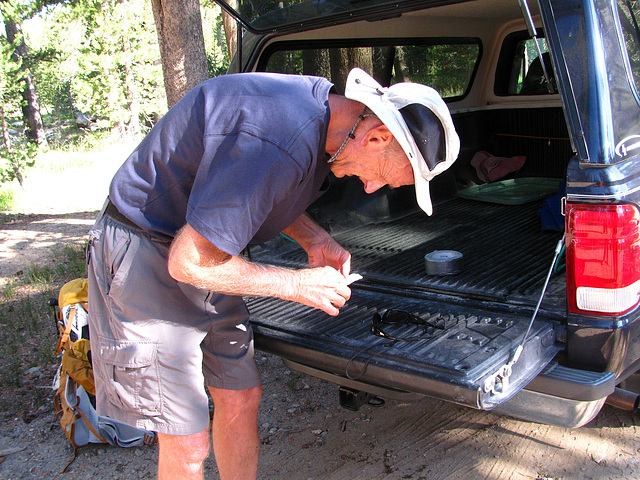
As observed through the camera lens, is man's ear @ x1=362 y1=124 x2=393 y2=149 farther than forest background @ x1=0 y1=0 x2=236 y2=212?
No

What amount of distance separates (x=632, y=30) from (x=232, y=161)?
1.76 metres

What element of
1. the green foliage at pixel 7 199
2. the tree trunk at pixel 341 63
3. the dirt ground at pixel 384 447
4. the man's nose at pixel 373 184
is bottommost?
the green foliage at pixel 7 199

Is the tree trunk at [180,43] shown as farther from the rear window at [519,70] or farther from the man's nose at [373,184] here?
the man's nose at [373,184]

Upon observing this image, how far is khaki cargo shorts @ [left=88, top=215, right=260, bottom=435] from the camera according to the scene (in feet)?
6.39

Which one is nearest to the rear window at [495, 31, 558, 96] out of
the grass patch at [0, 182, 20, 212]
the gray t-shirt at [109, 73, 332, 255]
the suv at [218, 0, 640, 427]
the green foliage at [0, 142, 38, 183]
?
the suv at [218, 0, 640, 427]

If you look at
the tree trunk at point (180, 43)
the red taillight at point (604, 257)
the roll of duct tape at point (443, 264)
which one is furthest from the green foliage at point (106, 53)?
the red taillight at point (604, 257)

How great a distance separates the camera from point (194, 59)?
4.76 m

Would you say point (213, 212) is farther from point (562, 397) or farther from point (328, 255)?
point (562, 397)

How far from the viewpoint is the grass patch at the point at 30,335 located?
3441 mm

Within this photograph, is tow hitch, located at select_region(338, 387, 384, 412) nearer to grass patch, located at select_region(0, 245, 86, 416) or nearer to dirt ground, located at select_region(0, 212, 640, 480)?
dirt ground, located at select_region(0, 212, 640, 480)

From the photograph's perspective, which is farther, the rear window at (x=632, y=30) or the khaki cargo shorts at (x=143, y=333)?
the rear window at (x=632, y=30)

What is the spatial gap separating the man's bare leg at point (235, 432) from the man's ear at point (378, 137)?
3.73 ft

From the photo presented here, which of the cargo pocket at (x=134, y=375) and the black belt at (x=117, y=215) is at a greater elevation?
the black belt at (x=117, y=215)

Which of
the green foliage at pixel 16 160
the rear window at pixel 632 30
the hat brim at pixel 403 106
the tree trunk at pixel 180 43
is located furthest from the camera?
the green foliage at pixel 16 160
